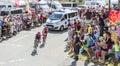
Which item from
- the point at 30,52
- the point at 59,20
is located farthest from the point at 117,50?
the point at 59,20

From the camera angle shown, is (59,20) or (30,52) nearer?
(30,52)

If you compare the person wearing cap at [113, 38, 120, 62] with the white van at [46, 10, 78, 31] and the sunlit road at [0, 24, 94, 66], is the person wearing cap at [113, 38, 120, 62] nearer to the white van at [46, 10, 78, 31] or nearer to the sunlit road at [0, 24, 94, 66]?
the sunlit road at [0, 24, 94, 66]

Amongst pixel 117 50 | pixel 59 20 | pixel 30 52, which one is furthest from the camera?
pixel 59 20

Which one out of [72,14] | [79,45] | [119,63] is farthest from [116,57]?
[72,14]

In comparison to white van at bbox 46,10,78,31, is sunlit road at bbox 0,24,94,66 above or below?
below

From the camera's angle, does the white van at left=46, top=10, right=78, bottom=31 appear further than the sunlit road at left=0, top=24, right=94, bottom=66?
Yes

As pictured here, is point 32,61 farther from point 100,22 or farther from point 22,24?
point 22,24

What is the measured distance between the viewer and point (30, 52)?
75.7ft

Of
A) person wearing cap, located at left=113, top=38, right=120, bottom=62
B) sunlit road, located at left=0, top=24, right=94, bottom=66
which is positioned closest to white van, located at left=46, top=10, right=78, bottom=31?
sunlit road, located at left=0, top=24, right=94, bottom=66

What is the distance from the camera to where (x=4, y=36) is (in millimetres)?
27734

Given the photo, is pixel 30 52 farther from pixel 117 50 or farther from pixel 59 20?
pixel 59 20

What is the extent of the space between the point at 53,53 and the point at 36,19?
1163 centimetres

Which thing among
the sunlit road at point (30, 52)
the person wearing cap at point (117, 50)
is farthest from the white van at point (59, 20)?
the person wearing cap at point (117, 50)

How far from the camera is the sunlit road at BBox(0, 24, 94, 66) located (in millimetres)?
20359
